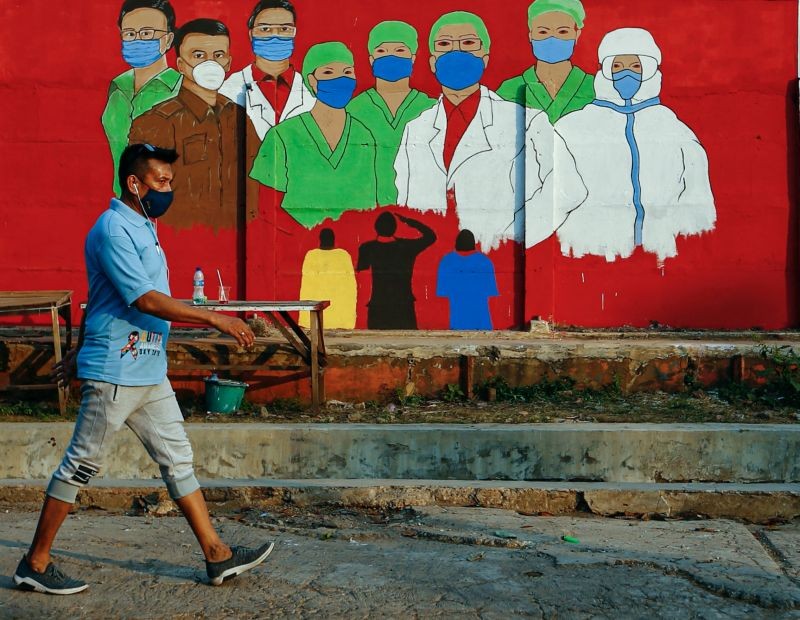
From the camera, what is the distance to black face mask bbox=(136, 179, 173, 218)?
4.24 meters

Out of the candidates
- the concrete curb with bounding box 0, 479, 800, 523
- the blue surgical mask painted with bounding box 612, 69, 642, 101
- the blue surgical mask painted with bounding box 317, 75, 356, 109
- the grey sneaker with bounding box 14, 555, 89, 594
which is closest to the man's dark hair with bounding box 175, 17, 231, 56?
the blue surgical mask painted with bounding box 317, 75, 356, 109

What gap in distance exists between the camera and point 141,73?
11312 mm

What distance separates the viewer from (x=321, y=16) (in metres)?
11.3

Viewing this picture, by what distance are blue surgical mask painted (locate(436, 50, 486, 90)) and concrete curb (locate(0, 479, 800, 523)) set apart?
641 centimetres

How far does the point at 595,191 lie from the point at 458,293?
189cm

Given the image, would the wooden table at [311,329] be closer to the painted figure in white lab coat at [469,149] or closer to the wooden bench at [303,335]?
the wooden bench at [303,335]

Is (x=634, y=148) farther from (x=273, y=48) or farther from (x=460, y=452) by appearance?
(x=460, y=452)

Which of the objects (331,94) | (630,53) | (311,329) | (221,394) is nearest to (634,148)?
(630,53)

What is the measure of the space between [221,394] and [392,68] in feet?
15.0

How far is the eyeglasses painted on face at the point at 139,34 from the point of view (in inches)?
444

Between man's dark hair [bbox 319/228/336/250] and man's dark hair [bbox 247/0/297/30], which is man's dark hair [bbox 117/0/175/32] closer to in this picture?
man's dark hair [bbox 247/0/297/30]

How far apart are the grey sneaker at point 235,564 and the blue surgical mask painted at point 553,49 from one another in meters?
8.14

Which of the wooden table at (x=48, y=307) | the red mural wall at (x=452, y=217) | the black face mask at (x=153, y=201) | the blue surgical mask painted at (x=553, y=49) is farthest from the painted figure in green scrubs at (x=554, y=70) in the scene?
the black face mask at (x=153, y=201)

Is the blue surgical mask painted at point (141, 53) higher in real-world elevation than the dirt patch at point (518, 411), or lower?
higher
